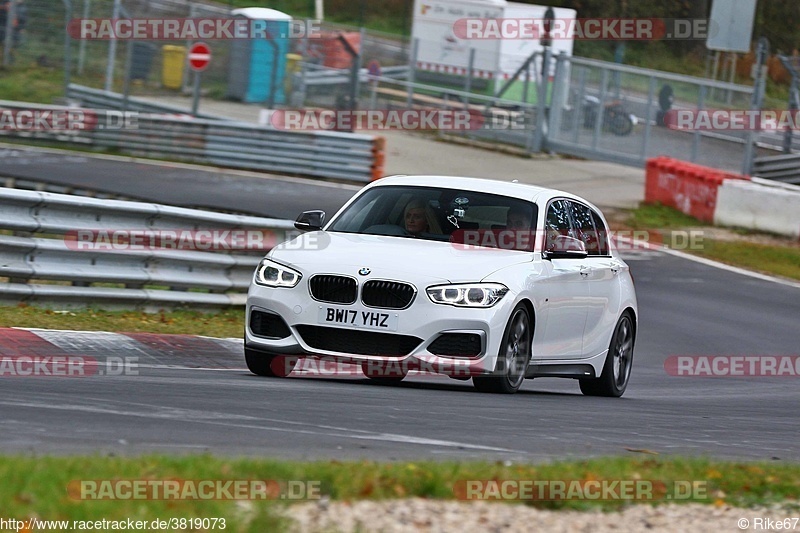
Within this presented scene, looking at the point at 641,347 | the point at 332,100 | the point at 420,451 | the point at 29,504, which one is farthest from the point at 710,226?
the point at 29,504

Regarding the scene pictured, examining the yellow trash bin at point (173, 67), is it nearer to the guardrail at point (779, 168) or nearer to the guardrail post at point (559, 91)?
the guardrail post at point (559, 91)

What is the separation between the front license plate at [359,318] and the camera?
937cm

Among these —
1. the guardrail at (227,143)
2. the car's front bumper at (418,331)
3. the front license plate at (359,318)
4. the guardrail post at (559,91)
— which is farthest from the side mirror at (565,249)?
the guardrail post at (559,91)

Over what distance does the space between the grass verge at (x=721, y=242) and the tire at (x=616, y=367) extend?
10876 millimetres

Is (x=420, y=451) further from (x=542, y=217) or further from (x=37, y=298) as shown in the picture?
(x=37, y=298)

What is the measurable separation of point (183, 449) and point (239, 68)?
24.6m

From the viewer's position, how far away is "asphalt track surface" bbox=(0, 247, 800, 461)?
6.78m

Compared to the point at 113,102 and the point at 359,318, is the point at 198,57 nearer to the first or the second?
the point at 113,102

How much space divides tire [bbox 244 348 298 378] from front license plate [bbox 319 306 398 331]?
31.4 inches

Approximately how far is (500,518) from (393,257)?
4.20 m

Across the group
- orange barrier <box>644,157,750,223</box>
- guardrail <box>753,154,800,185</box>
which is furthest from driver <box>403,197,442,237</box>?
guardrail <box>753,154,800,185</box>

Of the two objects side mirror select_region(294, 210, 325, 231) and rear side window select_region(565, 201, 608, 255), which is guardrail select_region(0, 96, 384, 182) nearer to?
rear side window select_region(565, 201, 608, 255)

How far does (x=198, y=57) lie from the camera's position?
98.8 ft

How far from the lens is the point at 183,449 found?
6438 millimetres
